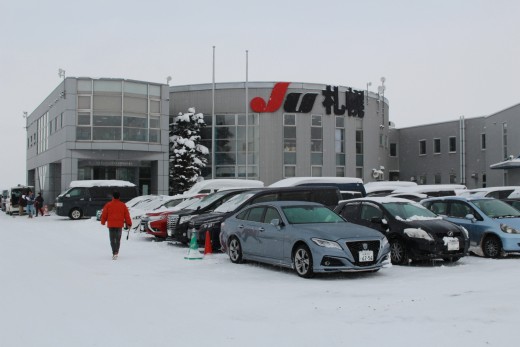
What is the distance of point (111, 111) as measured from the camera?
132ft

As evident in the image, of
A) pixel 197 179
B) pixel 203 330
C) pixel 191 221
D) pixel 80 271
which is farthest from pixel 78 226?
pixel 203 330

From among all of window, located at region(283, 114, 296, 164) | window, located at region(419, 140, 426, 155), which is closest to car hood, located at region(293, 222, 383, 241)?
window, located at region(283, 114, 296, 164)

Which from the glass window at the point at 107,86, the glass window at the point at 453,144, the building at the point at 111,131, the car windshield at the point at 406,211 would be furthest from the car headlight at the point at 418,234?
the glass window at the point at 453,144

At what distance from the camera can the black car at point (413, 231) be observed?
40.8 feet

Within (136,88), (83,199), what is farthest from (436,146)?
(83,199)

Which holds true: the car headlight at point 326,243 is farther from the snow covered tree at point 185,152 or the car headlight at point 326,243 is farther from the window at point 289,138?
the window at point 289,138

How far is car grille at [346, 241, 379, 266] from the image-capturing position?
425 inches

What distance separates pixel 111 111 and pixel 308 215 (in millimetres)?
30423

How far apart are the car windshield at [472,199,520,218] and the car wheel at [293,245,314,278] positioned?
5.71 metres

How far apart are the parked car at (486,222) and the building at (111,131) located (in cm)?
2873

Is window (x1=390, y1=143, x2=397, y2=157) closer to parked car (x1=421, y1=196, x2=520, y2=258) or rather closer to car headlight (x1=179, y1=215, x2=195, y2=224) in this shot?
parked car (x1=421, y1=196, x2=520, y2=258)

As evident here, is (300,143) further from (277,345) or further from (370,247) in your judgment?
(277,345)

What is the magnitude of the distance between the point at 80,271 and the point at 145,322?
5139mm

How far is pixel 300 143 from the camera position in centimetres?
4653
